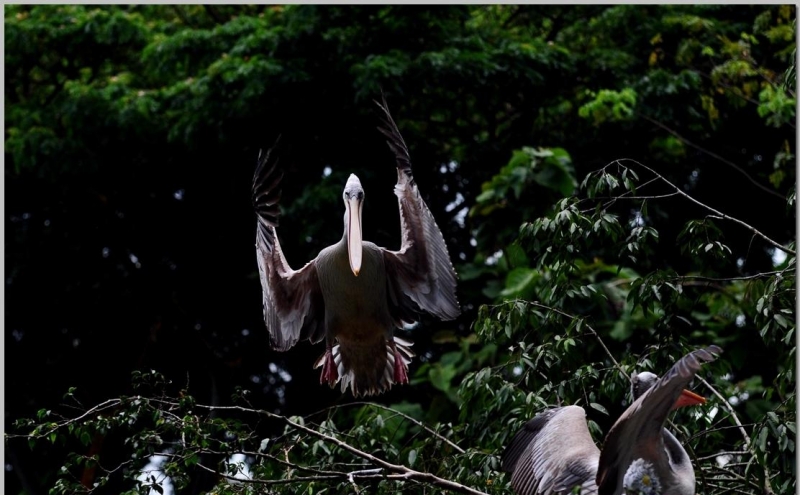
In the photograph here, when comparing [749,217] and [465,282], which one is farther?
[749,217]

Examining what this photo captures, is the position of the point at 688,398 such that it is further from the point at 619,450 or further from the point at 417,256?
the point at 417,256

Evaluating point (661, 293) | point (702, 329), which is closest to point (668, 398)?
point (661, 293)

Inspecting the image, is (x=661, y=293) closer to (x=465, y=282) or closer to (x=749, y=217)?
(x=465, y=282)

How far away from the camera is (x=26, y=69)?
12.3 metres

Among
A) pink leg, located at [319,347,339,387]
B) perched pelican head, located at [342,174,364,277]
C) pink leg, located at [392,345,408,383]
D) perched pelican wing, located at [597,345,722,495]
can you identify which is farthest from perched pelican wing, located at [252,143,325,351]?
perched pelican wing, located at [597,345,722,495]

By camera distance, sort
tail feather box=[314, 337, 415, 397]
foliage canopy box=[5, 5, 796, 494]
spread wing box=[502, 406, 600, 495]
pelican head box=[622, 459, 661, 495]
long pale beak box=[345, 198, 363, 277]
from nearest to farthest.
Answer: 1. pelican head box=[622, 459, 661, 495]
2. spread wing box=[502, 406, 600, 495]
3. long pale beak box=[345, 198, 363, 277]
4. tail feather box=[314, 337, 415, 397]
5. foliage canopy box=[5, 5, 796, 494]

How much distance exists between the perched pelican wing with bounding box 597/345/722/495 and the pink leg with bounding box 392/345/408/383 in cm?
190

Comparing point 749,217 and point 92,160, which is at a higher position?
point 92,160

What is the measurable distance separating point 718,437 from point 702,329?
138 inches

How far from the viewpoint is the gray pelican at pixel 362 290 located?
19.9 ft

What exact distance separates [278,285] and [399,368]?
2.42 feet

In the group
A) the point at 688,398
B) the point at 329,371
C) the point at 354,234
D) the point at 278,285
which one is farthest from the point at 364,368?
the point at 688,398

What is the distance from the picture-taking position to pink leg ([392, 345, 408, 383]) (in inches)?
246

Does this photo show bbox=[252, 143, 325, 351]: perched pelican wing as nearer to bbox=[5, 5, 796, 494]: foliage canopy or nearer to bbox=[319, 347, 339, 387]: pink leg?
bbox=[319, 347, 339, 387]: pink leg
